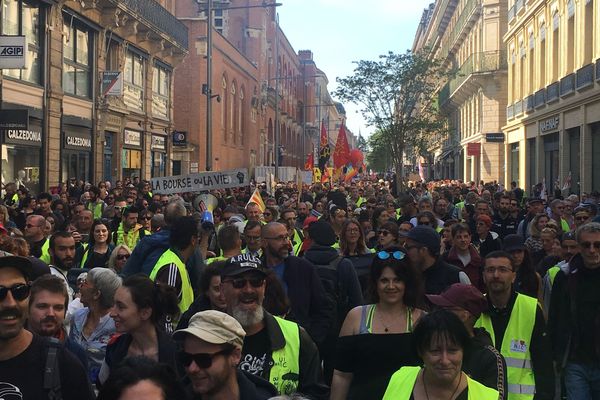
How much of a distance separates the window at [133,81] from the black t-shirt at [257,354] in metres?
26.7

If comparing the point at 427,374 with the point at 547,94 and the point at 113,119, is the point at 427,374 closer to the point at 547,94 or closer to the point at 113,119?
the point at 113,119

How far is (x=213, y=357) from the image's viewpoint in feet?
10.8

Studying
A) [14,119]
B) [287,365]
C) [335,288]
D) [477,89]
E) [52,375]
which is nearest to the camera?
[52,375]

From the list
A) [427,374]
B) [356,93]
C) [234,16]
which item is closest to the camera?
[427,374]

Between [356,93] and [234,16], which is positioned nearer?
[356,93]

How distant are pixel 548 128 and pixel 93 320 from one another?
96.6 feet

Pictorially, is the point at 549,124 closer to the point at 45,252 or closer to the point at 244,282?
the point at 45,252

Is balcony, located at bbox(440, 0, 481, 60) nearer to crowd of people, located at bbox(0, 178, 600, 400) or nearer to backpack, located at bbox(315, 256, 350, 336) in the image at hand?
crowd of people, located at bbox(0, 178, 600, 400)

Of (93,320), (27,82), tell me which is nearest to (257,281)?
(93,320)

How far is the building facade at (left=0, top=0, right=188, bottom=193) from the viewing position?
2188 cm

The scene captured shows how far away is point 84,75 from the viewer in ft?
86.6

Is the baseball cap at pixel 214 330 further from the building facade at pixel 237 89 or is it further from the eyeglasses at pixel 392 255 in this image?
the building facade at pixel 237 89

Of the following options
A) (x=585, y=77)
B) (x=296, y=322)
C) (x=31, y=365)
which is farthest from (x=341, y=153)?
(x=31, y=365)

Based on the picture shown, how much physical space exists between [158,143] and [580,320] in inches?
1194
